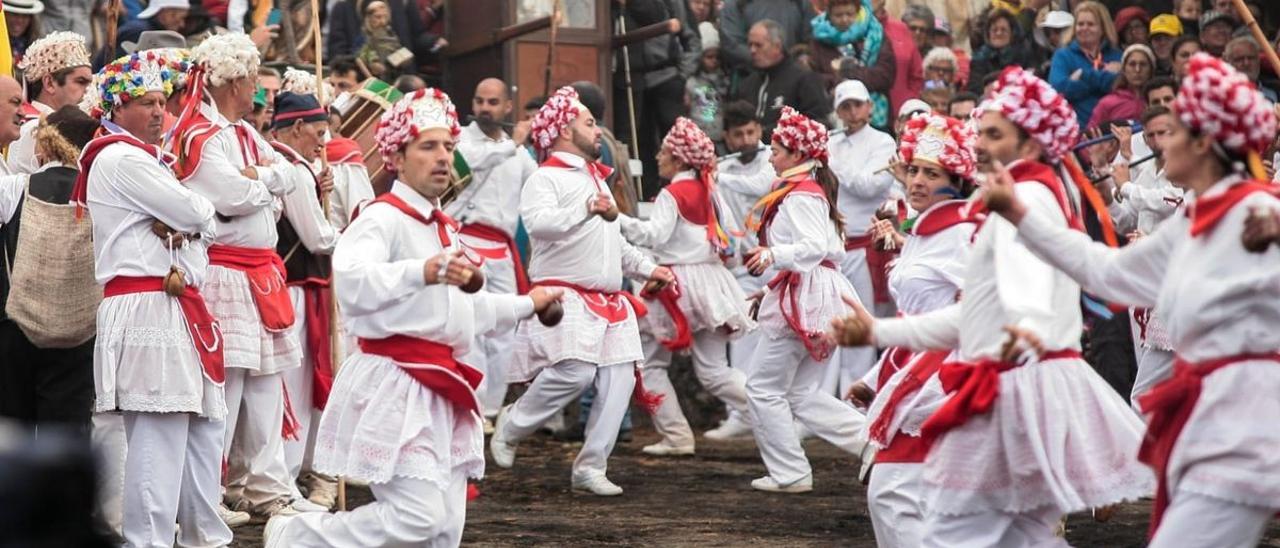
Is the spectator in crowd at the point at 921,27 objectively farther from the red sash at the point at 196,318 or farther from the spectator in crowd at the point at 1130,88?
the red sash at the point at 196,318

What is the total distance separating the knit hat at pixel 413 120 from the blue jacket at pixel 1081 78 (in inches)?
310

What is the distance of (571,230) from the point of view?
1025 cm

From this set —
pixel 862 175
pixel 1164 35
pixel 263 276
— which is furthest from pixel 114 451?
pixel 1164 35

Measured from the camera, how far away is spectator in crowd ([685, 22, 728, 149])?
15.2 metres

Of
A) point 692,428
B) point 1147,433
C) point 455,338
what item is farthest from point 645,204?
point 1147,433

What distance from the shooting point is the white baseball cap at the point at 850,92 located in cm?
1338

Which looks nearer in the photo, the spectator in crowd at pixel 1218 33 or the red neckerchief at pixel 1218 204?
the red neckerchief at pixel 1218 204

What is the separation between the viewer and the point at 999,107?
577cm

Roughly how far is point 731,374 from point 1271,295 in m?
7.18

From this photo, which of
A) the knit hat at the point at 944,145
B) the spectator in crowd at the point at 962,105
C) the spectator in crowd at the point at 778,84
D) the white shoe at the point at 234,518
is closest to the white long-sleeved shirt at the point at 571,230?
the white shoe at the point at 234,518

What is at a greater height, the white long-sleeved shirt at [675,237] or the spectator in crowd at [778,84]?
the spectator in crowd at [778,84]

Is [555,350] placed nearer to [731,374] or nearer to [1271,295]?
[731,374]

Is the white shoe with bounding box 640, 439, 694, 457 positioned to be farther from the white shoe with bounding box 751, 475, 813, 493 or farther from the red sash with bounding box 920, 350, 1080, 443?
the red sash with bounding box 920, 350, 1080, 443

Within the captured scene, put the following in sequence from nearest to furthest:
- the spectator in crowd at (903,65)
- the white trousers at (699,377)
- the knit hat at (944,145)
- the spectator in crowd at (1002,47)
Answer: the knit hat at (944,145) < the white trousers at (699,377) < the spectator in crowd at (903,65) < the spectator in crowd at (1002,47)
